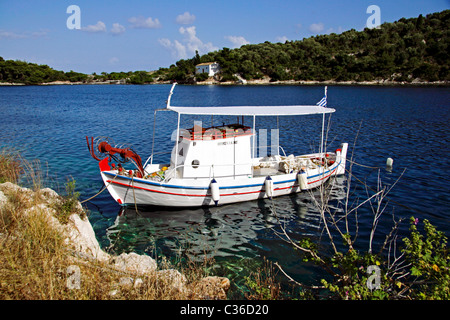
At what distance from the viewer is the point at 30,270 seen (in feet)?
18.7

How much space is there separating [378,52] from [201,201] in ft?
441

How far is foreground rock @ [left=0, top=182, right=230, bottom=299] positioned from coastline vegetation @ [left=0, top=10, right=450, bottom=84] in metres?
117

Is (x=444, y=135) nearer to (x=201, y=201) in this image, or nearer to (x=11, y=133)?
(x=201, y=201)

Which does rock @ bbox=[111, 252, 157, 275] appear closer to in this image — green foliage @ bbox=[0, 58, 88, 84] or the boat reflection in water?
the boat reflection in water

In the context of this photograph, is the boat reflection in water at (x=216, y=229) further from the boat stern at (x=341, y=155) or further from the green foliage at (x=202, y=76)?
the green foliage at (x=202, y=76)

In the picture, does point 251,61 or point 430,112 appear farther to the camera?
point 251,61

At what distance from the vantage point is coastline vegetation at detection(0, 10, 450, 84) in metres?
107

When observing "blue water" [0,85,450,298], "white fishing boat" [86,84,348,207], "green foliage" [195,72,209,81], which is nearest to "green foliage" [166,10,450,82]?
"green foliage" [195,72,209,81]

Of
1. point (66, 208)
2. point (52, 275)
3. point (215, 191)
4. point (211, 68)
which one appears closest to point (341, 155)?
point (215, 191)

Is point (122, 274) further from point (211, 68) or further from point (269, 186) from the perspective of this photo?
point (211, 68)

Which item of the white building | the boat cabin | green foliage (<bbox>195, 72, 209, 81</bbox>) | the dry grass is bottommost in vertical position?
the dry grass

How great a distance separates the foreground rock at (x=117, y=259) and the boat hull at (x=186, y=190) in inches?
146
